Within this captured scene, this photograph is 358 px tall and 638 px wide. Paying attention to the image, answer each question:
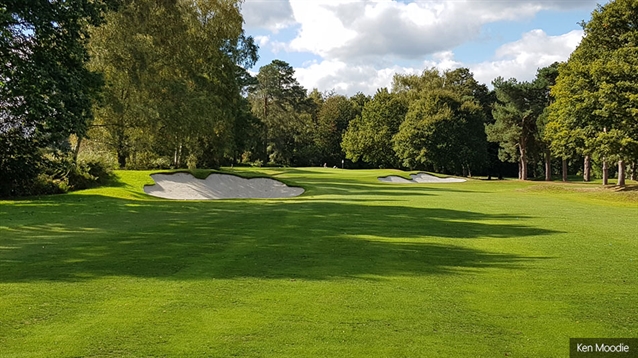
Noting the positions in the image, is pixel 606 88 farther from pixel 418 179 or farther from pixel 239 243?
pixel 239 243

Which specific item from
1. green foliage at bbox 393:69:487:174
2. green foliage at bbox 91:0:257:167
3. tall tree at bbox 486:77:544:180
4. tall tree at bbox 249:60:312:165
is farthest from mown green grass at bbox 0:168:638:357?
tall tree at bbox 249:60:312:165

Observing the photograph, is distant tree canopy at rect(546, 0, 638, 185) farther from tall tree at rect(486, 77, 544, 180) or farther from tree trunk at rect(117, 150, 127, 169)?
tree trunk at rect(117, 150, 127, 169)

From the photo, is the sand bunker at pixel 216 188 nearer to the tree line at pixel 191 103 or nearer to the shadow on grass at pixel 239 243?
the tree line at pixel 191 103

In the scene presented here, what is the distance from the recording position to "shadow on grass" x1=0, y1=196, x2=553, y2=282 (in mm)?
8562

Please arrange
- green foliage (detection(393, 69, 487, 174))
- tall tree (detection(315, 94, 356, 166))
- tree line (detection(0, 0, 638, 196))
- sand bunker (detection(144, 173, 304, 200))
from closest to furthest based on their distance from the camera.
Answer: tree line (detection(0, 0, 638, 196))
sand bunker (detection(144, 173, 304, 200))
green foliage (detection(393, 69, 487, 174))
tall tree (detection(315, 94, 356, 166))

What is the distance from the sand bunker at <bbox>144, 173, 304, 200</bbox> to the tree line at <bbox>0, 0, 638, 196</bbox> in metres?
3.76

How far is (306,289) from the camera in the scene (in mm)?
7328

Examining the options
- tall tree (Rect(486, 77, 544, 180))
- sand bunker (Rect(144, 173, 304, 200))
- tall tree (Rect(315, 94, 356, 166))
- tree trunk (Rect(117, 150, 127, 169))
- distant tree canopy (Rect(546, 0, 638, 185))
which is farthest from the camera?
tall tree (Rect(315, 94, 356, 166))

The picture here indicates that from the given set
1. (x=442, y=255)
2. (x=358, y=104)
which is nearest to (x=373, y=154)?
(x=358, y=104)

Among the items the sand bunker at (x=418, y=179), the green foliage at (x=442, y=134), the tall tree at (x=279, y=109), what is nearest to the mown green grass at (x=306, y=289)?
the sand bunker at (x=418, y=179)

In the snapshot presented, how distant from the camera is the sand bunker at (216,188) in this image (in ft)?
101

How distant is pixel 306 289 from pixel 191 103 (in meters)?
30.2

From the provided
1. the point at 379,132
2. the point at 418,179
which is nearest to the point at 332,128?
the point at 379,132

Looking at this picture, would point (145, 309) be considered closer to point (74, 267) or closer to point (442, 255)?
point (74, 267)
